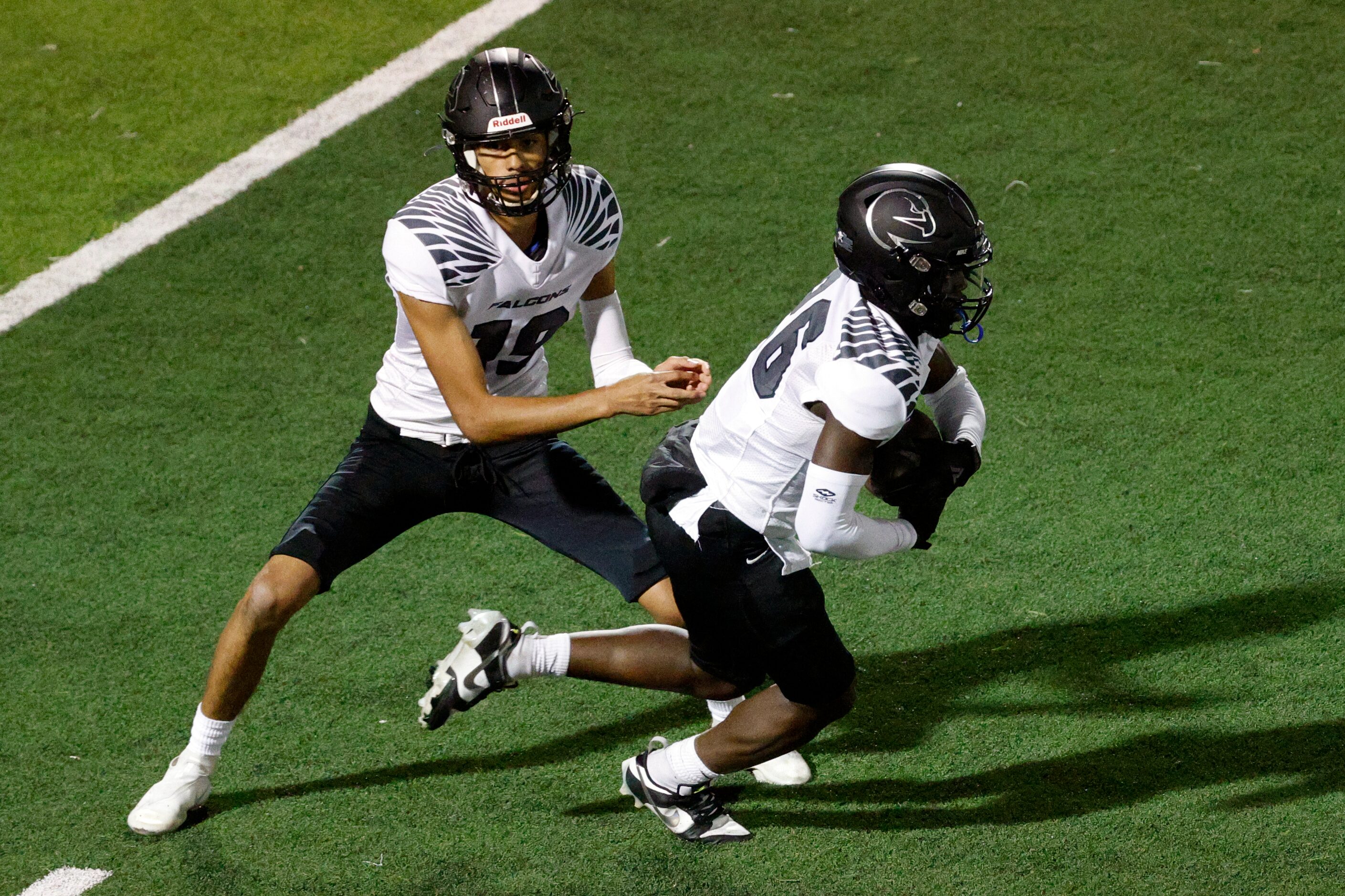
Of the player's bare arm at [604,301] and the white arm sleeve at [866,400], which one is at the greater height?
the white arm sleeve at [866,400]

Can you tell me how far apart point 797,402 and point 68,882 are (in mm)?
2338

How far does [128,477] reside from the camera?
568cm

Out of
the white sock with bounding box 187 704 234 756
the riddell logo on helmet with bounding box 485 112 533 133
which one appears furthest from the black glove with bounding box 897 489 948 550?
the white sock with bounding box 187 704 234 756

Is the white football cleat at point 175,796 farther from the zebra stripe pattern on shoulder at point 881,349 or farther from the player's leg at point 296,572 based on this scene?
the zebra stripe pattern on shoulder at point 881,349

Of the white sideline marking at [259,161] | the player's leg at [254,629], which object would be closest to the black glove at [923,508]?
the player's leg at [254,629]

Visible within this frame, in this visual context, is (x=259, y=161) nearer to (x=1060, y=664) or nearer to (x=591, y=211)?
(x=591, y=211)

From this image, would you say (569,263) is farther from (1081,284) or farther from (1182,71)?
(1182,71)

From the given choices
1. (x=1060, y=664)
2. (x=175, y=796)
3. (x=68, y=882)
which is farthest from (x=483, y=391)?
(x=1060, y=664)

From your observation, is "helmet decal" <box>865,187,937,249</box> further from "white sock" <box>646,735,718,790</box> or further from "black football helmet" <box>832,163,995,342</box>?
"white sock" <box>646,735,718,790</box>

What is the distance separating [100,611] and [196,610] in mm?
326

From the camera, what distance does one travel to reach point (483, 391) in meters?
3.76

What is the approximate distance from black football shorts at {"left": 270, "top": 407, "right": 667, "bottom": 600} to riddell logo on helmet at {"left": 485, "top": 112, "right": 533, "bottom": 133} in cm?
86

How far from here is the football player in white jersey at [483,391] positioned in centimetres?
375

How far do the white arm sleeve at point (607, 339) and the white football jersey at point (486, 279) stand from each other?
0.07 m
